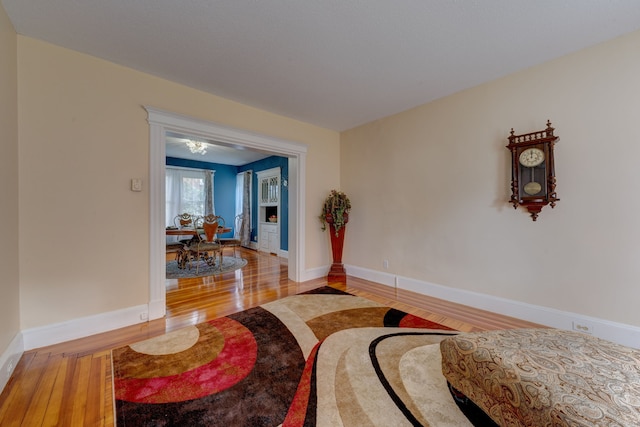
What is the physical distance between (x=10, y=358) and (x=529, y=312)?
14.8 feet

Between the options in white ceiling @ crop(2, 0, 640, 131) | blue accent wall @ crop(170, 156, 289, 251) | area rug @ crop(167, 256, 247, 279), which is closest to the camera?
white ceiling @ crop(2, 0, 640, 131)

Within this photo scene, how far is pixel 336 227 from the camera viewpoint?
4141mm

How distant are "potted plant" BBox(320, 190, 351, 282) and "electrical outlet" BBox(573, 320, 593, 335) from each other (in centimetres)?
267

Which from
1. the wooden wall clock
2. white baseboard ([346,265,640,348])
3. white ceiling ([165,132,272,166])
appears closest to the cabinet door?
white ceiling ([165,132,272,166])

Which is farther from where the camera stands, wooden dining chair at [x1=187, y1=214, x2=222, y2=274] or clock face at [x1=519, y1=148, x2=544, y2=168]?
wooden dining chair at [x1=187, y1=214, x2=222, y2=274]

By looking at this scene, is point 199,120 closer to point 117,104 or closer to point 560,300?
point 117,104

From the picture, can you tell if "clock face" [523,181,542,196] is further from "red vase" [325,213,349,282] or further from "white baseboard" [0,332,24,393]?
"white baseboard" [0,332,24,393]

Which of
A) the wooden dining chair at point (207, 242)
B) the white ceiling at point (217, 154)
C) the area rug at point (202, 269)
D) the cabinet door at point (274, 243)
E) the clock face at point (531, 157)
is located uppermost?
the white ceiling at point (217, 154)

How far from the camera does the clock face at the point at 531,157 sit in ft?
7.95

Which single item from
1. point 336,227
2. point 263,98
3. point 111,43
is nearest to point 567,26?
point 263,98

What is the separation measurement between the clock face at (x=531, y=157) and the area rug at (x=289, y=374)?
6.15 ft

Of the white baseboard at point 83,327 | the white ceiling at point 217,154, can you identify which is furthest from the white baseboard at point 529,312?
the white ceiling at point 217,154

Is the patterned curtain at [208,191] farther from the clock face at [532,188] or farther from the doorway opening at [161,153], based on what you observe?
the clock face at [532,188]

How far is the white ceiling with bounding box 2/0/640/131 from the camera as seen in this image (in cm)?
176
